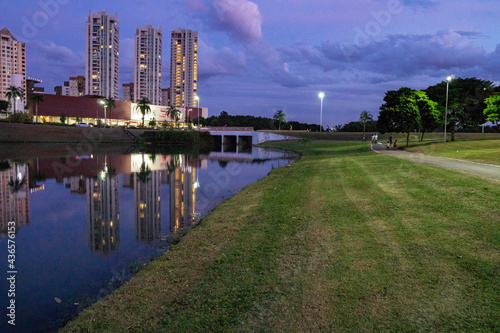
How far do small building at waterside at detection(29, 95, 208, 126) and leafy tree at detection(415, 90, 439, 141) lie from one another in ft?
259

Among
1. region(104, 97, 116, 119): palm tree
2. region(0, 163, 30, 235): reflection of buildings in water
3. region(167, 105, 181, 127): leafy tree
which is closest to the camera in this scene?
region(0, 163, 30, 235): reflection of buildings in water

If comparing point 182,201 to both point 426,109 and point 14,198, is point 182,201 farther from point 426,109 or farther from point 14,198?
point 426,109

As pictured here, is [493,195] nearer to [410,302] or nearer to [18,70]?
[410,302]

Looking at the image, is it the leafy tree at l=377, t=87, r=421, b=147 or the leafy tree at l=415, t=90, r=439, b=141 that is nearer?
the leafy tree at l=377, t=87, r=421, b=147

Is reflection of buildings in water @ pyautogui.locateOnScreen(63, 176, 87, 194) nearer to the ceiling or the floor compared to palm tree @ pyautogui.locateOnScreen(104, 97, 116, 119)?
nearer to the floor

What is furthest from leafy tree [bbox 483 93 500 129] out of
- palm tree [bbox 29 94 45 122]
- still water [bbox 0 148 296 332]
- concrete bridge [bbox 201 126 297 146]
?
palm tree [bbox 29 94 45 122]

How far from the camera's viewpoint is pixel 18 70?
19262 cm

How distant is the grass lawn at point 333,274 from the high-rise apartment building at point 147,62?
19638 centimetres

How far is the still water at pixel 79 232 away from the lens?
7.32m

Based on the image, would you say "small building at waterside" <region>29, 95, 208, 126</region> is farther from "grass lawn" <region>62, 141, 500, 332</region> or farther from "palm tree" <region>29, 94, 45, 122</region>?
"grass lawn" <region>62, 141, 500, 332</region>

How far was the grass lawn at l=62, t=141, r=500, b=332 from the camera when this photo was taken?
4879 millimetres

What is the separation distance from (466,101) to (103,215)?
42757mm

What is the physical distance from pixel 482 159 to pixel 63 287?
80.1 ft

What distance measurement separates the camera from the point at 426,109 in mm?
40312
